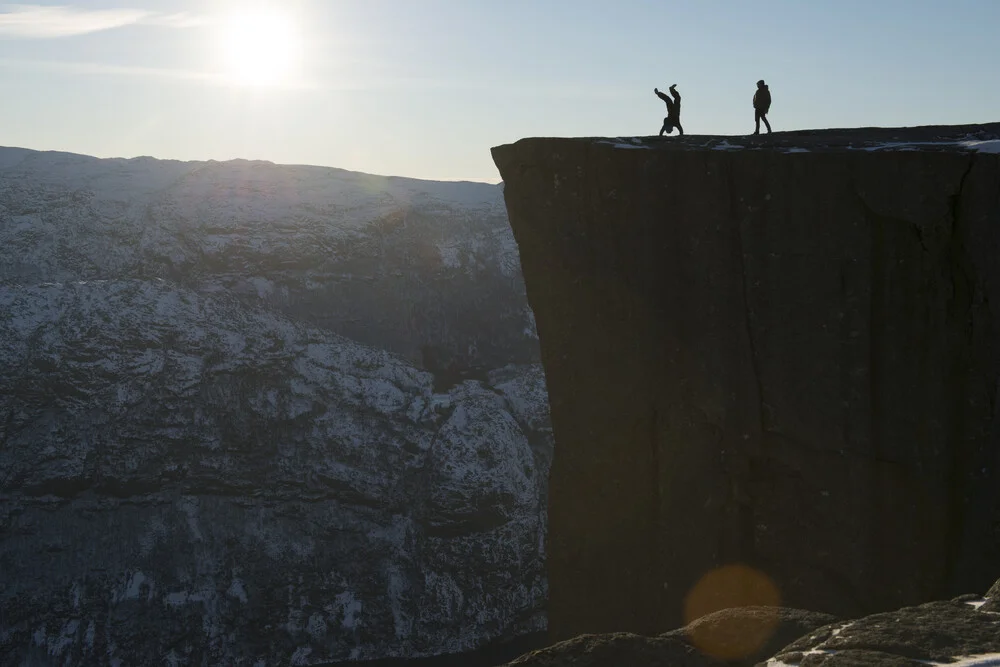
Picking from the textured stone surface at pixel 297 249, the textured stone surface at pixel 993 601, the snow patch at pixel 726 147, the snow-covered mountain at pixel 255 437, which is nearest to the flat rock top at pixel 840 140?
the snow patch at pixel 726 147

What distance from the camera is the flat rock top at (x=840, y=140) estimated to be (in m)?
16.9

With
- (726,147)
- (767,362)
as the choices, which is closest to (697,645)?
(767,362)

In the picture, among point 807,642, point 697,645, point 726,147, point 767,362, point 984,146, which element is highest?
point 726,147

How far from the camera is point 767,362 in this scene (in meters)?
17.1

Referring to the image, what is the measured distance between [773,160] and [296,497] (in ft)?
145

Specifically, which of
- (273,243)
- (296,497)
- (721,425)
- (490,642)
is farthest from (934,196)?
(273,243)

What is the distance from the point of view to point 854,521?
16578 mm

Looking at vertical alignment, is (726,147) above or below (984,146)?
above

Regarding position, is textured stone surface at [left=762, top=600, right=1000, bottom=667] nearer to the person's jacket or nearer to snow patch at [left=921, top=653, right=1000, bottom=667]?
snow patch at [left=921, top=653, right=1000, bottom=667]

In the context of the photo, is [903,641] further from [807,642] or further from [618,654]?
[618,654]

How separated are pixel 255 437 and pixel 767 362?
4452 cm

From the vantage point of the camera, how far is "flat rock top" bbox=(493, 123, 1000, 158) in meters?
16.9

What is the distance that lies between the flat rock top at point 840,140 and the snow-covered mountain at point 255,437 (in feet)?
124

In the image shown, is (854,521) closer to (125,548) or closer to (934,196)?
(934,196)
